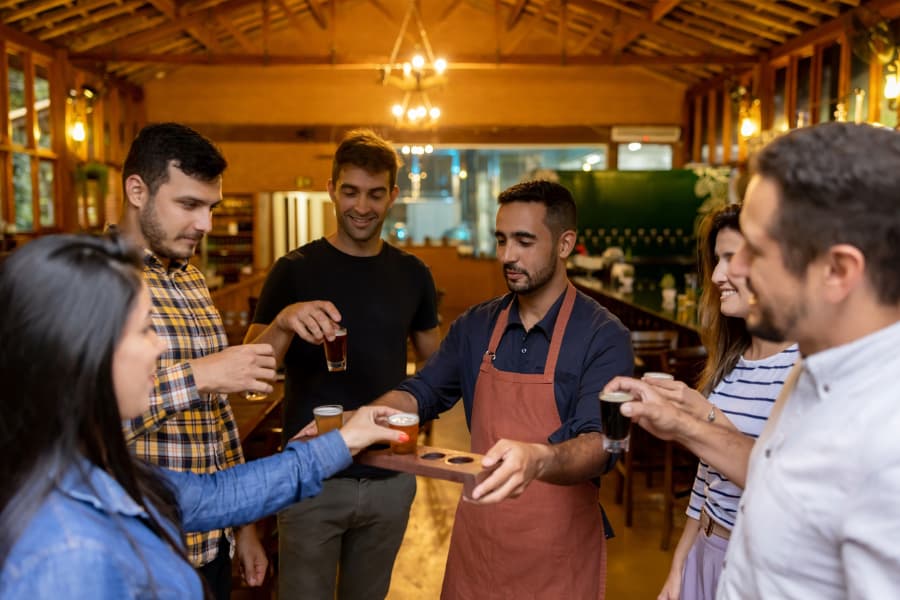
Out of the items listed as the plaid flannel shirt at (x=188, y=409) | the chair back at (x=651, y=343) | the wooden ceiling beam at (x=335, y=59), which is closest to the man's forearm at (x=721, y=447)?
the plaid flannel shirt at (x=188, y=409)

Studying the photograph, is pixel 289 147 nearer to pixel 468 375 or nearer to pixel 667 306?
pixel 667 306

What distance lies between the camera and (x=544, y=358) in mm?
2271

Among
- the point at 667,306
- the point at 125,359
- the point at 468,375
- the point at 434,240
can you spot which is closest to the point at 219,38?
the point at 434,240

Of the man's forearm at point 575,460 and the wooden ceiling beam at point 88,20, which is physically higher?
the wooden ceiling beam at point 88,20

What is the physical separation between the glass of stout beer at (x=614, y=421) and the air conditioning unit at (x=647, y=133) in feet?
43.7

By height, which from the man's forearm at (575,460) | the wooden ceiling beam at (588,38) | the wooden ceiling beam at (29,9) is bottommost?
the man's forearm at (575,460)

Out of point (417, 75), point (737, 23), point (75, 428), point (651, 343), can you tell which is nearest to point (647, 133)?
point (737, 23)

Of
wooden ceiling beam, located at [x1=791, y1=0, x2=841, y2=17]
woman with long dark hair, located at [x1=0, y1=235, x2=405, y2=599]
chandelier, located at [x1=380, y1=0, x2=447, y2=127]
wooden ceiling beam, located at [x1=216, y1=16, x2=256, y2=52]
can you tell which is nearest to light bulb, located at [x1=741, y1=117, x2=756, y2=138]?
wooden ceiling beam, located at [x1=791, y1=0, x2=841, y2=17]

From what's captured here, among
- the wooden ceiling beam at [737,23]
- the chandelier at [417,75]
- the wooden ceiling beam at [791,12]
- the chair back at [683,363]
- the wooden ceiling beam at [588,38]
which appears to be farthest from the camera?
the wooden ceiling beam at [588,38]

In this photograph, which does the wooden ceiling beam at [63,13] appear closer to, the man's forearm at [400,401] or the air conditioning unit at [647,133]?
the air conditioning unit at [647,133]

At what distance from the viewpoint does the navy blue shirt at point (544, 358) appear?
7.06 ft

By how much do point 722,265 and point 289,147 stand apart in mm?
13310

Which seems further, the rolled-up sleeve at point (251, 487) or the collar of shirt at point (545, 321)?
the collar of shirt at point (545, 321)

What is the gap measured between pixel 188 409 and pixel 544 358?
0.96 m
